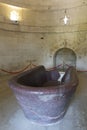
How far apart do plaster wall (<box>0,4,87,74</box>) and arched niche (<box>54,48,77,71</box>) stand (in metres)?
0.85

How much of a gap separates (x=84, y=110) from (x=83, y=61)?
6.51 m

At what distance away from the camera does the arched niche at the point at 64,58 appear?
423 inches

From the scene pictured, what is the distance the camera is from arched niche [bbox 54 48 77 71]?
10750 millimetres

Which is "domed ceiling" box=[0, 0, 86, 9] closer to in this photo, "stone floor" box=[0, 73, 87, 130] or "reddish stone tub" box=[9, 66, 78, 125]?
"stone floor" box=[0, 73, 87, 130]

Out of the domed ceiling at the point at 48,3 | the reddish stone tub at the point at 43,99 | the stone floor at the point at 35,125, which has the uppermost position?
the domed ceiling at the point at 48,3

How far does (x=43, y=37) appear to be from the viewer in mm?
9969

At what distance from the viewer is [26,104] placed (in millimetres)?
2764

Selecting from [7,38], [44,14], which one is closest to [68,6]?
[44,14]

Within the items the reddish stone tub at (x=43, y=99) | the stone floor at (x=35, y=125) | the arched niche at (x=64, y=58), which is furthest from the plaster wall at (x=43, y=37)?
the reddish stone tub at (x=43, y=99)

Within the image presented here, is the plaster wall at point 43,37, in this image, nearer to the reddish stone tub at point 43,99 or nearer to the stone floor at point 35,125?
the stone floor at point 35,125

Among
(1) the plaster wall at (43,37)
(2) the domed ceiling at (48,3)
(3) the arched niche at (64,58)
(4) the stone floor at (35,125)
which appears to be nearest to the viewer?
(4) the stone floor at (35,125)

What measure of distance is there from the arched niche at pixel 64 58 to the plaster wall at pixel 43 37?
2.78 ft

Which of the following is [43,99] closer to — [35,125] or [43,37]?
[35,125]

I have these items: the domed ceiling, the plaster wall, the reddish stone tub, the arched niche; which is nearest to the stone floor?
the reddish stone tub
